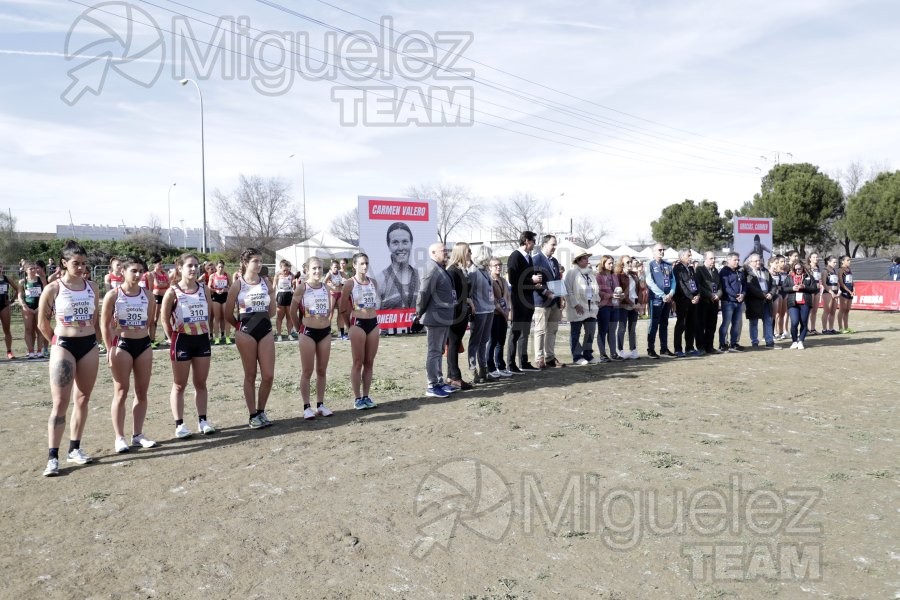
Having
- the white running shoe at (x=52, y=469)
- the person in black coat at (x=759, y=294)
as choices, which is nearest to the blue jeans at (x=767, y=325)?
the person in black coat at (x=759, y=294)

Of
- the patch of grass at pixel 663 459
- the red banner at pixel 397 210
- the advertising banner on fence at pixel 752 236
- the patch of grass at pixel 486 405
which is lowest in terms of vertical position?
the patch of grass at pixel 486 405

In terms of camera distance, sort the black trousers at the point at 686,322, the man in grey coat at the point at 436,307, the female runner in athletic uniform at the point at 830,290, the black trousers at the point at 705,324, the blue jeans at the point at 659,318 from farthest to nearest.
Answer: the female runner in athletic uniform at the point at 830,290 → the black trousers at the point at 705,324 → the black trousers at the point at 686,322 → the blue jeans at the point at 659,318 → the man in grey coat at the point at 436,307

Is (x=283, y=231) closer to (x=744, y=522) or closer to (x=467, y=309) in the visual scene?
(x=467, y=309)

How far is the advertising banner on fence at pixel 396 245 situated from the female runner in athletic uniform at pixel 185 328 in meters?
9.41

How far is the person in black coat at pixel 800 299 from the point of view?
498 inches

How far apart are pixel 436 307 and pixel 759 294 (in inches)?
316

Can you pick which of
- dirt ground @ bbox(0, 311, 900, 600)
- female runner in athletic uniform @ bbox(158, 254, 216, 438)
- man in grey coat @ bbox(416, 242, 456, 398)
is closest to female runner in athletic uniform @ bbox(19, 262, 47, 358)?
dirt ground @ bbox(0, 311, 900, 600)

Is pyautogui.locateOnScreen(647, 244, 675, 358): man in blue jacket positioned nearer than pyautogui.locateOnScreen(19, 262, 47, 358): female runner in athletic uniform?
Yes

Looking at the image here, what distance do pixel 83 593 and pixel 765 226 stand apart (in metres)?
22.9

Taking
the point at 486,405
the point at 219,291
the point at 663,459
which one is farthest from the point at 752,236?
the point at 663,459

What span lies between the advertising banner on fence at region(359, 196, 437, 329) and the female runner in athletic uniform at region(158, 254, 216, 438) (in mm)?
9412

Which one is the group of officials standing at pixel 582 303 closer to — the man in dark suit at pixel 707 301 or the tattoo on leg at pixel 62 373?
the man in dark suit at pixel 707 301

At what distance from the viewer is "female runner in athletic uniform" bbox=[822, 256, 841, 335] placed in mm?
15047

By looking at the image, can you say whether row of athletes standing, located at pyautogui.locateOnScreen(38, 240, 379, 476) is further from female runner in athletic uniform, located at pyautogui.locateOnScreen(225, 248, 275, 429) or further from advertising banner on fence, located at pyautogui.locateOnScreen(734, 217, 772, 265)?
advertising banner on fence, located at pyautogui.locateOnScreen(734, 217, 772, 265)
